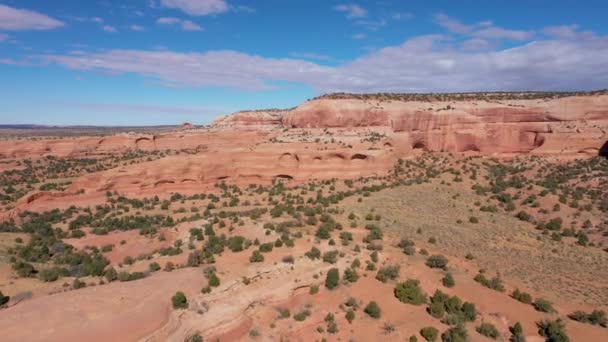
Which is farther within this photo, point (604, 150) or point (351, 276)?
point (604, 150)

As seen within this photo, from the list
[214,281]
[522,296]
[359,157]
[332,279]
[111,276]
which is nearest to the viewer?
[214,281]

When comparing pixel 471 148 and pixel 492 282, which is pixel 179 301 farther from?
pixel 471 148

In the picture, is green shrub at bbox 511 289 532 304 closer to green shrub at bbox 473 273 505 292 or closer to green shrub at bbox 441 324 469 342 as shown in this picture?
green shrub at bbox 473 273 505 292

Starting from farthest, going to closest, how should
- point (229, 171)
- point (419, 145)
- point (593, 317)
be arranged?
point (419, 145), point (229, 171), point (593, 317)

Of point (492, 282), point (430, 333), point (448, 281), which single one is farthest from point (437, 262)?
point (430, 333)

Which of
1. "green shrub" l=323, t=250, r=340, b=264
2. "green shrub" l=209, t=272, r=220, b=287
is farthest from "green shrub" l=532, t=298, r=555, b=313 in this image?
"green shrub" l=209, t=272, r=220, b=287

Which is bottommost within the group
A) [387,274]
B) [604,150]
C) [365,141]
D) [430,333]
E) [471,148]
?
[430,333]

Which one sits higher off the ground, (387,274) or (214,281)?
(214,281)

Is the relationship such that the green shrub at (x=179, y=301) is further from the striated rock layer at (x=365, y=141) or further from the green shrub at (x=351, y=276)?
the striated rock layer at (x=365, y=141)
